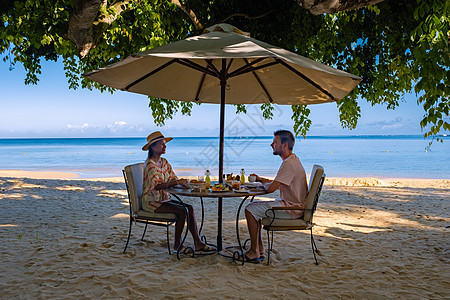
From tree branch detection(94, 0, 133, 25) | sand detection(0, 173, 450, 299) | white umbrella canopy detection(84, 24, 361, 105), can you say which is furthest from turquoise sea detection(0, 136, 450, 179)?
tree branch detection(94, 0, 133, 25)

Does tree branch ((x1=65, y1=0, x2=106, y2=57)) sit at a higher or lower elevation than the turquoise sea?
higher

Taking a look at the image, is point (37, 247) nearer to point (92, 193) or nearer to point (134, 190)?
point (134, 190)

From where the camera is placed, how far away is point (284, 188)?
11.9 ft

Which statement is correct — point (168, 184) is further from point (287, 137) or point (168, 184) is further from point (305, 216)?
point (305, 216)

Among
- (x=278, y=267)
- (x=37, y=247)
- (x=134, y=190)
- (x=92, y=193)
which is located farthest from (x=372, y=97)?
(x=92, y=193)

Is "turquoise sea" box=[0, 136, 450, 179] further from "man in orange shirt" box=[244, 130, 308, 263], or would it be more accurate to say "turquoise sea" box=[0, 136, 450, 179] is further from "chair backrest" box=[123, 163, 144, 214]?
"man in orange shirt" box=[244, 130, 308, 263]

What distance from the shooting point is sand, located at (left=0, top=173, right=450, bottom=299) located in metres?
2.93

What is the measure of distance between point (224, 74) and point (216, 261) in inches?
76.5

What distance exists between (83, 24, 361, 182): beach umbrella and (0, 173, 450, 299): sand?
1.14m

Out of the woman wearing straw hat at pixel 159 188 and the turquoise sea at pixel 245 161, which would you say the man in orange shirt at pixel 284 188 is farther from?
the turquoise sea at pixel 245 161

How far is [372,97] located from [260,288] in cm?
477

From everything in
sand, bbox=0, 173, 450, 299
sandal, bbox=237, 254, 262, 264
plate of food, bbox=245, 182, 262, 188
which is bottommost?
sand, bbox=0, 173, 450, 299

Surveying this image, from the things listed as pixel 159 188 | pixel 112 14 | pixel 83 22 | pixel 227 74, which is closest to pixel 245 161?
pixel 112 14

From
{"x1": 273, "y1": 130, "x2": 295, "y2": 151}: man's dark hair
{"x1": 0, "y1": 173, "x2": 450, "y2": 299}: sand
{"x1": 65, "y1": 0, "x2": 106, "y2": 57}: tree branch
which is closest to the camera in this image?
{"x1": 0, "y1": 173, "x2": 450, "y2": 299}: sand
